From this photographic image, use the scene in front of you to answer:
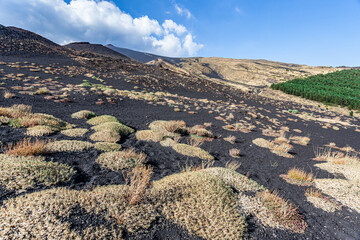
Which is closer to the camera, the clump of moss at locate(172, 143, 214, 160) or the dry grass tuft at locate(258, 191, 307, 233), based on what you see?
the dry grass tuft at locate(258, 191, 307, 233)

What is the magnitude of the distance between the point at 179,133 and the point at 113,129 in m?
4.20

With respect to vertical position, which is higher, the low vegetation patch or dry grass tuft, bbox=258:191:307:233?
dry grass tuft, bbox=258:191:307:233

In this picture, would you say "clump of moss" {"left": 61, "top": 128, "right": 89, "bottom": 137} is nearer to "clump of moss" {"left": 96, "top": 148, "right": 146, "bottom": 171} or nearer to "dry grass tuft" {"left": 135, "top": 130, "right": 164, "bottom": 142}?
"dry grass tuft" {"left": 135, "top": 130, "right": 164, "bottom": 142}

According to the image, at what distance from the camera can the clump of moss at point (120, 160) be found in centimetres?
595

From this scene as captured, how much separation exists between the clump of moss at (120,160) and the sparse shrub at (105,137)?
1849mm

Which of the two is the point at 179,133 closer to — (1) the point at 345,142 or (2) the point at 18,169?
(2) the point at 18,169

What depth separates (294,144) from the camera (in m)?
12.3

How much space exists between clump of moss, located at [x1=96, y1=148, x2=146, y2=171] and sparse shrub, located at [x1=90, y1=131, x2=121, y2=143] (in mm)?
1849

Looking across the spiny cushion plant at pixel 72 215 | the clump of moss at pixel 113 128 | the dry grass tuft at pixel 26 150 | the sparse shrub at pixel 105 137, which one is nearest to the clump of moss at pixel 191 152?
the sparse shrub at pixel 105 137

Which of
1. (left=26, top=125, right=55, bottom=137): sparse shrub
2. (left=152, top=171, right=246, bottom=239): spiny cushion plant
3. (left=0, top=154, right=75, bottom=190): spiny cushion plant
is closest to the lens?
(left=152, top=171, right=246, bottom=239): spiny cushion plant

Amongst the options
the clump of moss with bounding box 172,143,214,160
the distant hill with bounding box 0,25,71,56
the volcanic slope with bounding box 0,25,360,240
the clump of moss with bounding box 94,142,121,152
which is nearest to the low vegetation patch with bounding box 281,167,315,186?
the volcanic slope with bounding box 0,25,360,240

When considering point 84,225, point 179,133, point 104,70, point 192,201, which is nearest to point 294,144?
point 179,133

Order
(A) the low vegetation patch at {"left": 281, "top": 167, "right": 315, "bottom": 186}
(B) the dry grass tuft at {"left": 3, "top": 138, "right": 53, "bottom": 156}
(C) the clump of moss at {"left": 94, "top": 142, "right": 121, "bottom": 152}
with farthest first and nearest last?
(C) the clump of moss at {"left": 94, "top": 142, "right": 121, "bottom": 152}, (A) the low vegetation patch at {"left": 281, "top": 167, "right": 315, "bottom": 186}, (B) the dry grass tuft at {"left": 3, "top": 138, "right": 53, "bottom": 156}

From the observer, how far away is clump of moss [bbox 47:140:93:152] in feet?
20.7
